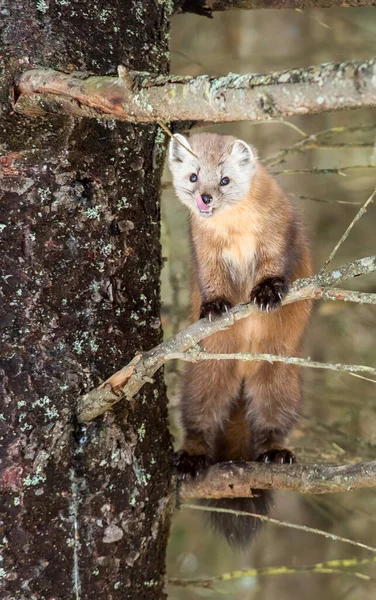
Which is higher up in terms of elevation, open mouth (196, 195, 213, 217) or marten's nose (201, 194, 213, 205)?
marten's nose (201, 194, 213, 205)

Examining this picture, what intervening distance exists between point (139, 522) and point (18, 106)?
129 cm

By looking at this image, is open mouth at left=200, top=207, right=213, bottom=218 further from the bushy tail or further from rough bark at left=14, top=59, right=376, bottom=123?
the bushy tail

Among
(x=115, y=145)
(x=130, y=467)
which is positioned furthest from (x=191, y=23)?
(x=130, y=467)

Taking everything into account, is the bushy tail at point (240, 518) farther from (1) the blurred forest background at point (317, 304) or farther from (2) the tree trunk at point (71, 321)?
(1) the blurred forest background at point (317, 304)

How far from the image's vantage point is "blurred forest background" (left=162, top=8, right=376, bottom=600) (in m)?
4.47

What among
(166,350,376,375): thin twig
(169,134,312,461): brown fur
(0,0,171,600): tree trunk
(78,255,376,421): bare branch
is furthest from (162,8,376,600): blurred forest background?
(166,350,376,375): thin twig

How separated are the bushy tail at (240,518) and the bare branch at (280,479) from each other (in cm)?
48

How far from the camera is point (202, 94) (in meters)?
1.63

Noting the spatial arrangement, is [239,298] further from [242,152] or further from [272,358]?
[272,358]

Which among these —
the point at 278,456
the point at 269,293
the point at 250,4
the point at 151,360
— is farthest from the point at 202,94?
the point at 278,456

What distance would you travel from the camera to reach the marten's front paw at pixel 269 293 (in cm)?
263

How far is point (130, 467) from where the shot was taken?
90.6 inches

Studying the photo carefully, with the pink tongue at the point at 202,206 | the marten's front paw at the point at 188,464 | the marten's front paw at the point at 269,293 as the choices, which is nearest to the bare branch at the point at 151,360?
the marten's front paw at the point at 269,293

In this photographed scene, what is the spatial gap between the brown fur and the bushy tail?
0.70 ft
